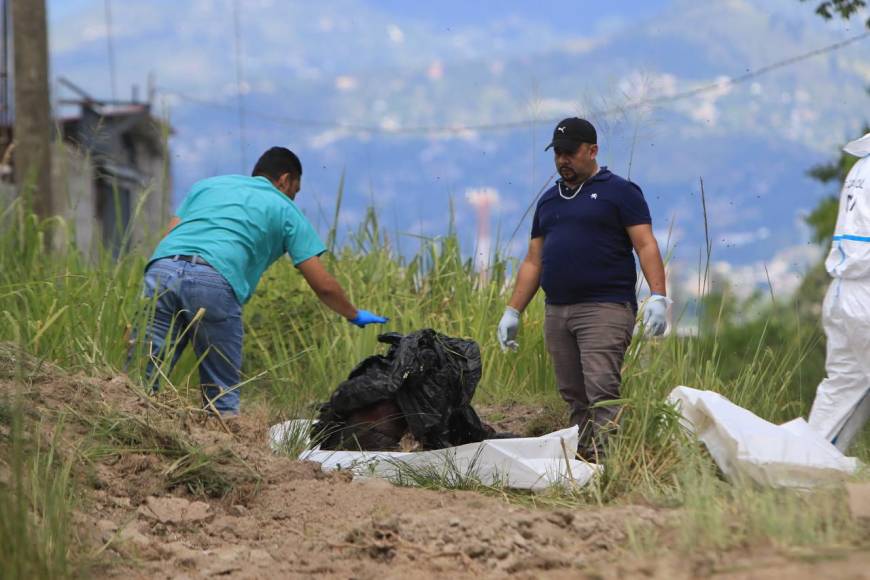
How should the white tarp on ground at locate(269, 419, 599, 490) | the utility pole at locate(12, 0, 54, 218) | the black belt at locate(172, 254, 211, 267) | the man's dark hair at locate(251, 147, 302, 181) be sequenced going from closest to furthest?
1. the white tarp on ground at locate(269, 419, 599, 490)
2. the black belt at locate(172, 254, 211, 267)
3. the man's dark hair at locate(251, 147, 302, 181)
4. the utility pole at locate(12, 0, 54, 218)

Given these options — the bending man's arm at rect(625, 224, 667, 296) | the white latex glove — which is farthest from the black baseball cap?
the white latex glove

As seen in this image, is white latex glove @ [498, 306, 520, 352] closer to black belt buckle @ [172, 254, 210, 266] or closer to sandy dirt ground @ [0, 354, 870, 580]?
sandy dirt ground @ [0, 354, 870, 580]

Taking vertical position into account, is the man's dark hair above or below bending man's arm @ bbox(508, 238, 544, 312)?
above

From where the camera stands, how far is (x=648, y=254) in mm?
5719

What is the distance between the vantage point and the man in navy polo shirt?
5.73m

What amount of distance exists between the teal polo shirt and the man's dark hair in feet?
0.35

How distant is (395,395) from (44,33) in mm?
5981

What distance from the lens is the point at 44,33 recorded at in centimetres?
1038

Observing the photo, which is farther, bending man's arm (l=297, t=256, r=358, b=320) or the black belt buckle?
bending man's arm (l=297, t=256, r=358, b=320)

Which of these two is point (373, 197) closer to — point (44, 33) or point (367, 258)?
point (367, 258)

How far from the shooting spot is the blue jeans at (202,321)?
6.27 meters

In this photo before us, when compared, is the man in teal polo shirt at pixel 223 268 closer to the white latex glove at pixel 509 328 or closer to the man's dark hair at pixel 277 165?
the man's dark hair at pixel 277 165

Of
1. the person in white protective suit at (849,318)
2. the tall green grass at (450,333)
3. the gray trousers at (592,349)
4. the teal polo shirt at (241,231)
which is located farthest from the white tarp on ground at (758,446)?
the teal polo shirt at (241,231)

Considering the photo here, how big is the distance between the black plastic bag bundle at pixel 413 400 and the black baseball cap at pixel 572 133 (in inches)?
39.1
